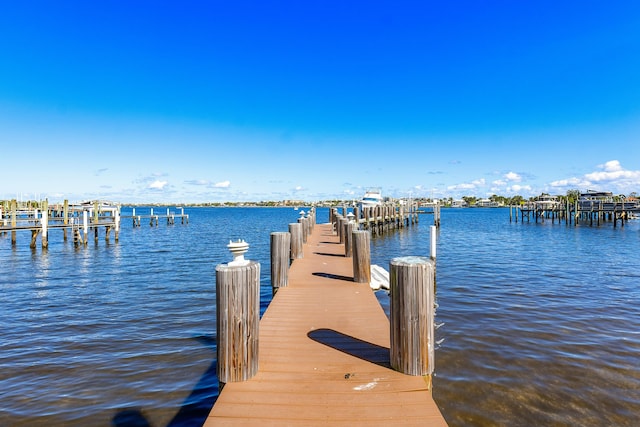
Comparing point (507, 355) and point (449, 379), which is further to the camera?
point (507, 355)

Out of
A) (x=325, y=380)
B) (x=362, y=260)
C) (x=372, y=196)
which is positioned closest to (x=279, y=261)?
(x=362, y=260)

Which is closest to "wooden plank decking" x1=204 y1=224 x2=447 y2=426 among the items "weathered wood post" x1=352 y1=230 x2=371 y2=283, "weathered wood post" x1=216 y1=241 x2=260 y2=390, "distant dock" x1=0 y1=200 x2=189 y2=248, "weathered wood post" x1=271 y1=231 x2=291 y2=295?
"weathered wood post" x1=216 y1=241 x2=260 y2=390

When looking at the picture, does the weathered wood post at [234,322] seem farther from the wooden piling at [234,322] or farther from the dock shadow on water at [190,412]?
the dock shadow on water at [190,412]

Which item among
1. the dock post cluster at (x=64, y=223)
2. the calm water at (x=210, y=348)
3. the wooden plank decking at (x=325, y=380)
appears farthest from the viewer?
the dock post cluster at (x=64, y=223)

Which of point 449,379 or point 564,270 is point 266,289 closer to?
point 449,379

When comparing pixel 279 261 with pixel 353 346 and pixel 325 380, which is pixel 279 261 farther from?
pixel 325 380

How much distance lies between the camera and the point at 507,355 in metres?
7.27

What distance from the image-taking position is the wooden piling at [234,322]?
3982mm

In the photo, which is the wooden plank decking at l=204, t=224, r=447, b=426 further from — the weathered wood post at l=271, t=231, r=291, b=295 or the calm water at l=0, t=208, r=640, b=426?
the weathered wood post at l=271, t=231, r=291, b=295

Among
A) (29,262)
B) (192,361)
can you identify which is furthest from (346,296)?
(29,262)

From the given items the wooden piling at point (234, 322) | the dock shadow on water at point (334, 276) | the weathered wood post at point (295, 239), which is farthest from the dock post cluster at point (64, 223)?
the wooden piling at point (234, 322)

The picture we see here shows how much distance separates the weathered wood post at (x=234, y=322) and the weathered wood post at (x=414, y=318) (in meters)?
1.70

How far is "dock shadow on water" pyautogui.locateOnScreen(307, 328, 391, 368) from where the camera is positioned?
4.53 metres

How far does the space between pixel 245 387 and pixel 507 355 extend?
5796 millimetres
